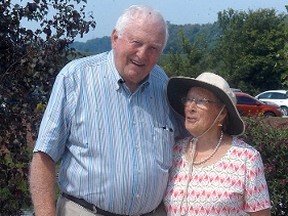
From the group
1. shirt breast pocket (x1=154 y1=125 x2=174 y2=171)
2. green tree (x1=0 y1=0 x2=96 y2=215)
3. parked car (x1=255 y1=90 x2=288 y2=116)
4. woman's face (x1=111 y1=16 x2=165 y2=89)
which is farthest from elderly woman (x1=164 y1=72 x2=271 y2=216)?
parked car (x1=255 y1=90 x2=288 y2=116)

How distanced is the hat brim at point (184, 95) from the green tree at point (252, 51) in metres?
41.2

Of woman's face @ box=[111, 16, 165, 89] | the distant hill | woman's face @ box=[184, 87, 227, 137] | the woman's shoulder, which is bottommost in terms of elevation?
the woman's shoulder

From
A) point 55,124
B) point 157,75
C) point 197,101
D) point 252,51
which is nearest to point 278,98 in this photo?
point 252,51

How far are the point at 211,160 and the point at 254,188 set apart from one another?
0.27m

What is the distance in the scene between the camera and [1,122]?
5574mm

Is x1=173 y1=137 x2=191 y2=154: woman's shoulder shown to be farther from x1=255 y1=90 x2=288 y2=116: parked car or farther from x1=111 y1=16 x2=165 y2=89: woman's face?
x1=255 y1=90 x2=288 y2=116: parked car

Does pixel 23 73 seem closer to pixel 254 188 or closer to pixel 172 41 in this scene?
pixel 254 188

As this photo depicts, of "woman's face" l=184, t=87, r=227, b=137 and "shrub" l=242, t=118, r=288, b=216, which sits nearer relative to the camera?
"woman's face" l=184, t=87, r=227, b=137

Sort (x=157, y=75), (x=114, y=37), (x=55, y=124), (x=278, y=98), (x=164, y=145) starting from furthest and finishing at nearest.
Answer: (x=278, y=98) < (x=157, y=75) < (x=164, y=145) < (x=114, y=37) < (x=55, y=124)

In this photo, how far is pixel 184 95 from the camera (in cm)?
399

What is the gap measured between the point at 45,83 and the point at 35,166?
6.54 ft

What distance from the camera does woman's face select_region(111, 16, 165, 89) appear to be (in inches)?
143

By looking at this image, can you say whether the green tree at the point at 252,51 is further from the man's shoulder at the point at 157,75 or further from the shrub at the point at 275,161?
the man's shoulder at the point at 157,75

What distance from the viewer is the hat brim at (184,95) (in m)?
3.91
